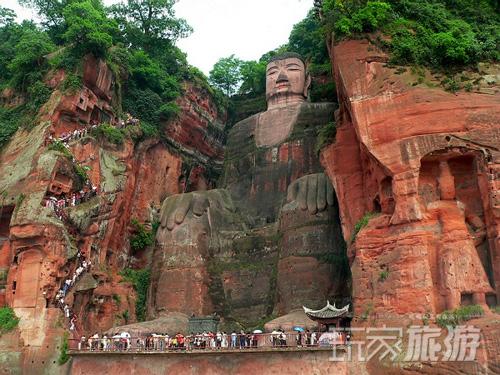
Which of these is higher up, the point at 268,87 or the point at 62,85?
the point at 268,87

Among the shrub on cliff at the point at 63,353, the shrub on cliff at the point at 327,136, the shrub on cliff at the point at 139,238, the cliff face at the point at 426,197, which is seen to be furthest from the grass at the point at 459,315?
the shrub on cliff at the point at 139,238

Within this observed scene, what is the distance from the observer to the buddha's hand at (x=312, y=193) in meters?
24.9

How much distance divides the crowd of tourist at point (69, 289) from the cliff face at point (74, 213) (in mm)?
187

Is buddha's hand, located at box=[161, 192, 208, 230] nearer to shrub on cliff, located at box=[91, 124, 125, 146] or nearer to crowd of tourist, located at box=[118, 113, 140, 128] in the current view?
shrub on cliff, located at box=[91, 124, 125, 146]

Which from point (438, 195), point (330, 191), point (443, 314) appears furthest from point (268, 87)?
point (443, 314)

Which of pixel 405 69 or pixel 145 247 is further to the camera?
pixel 145 247

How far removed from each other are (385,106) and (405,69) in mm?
1799

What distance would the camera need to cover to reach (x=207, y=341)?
64.7 feet

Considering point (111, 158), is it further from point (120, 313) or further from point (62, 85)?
point (120, 313)

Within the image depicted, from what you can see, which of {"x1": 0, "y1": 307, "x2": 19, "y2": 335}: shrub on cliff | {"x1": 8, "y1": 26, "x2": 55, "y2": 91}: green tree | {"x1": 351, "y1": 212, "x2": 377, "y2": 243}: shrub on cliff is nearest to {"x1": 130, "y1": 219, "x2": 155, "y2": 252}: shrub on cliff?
{"x1": 0, "y1": 307, "x2": 19, "y2": 335}: shrub on cliff

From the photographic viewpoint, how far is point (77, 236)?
24188 millimetres

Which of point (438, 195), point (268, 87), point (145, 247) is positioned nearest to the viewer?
point (438, 195)

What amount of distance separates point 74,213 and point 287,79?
15.1 metres

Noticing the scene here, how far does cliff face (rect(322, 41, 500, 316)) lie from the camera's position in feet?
56.9
